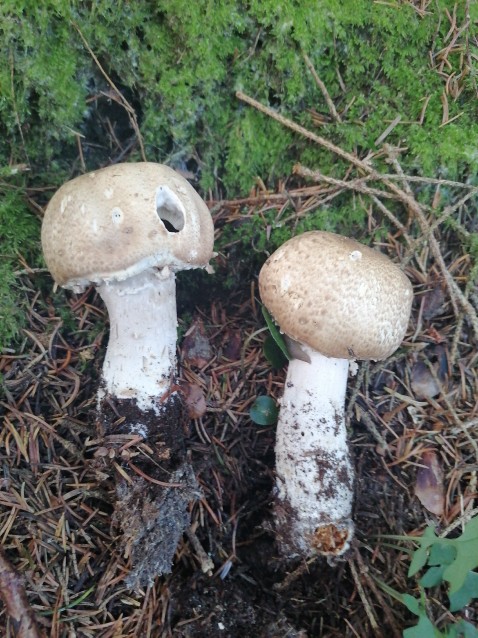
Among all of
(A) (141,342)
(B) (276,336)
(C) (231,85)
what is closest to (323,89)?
(C) (231,85)

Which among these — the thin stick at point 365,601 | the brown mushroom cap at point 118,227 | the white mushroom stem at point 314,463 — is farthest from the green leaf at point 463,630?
the brown mushroom cap at point 118,227

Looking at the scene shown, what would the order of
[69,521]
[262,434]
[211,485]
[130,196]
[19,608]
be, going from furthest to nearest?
1. [262,434]
2. [211,485]
3. [69,521]
4. [130,196]
5. [19,608]

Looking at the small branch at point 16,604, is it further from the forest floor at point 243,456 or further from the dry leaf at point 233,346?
the dry leaf at point 233,346

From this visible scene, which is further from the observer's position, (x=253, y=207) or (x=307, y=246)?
(x=253, y=207)

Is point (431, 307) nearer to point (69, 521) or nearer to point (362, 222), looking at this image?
point (362, 222)

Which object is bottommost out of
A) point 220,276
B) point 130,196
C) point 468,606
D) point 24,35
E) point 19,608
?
point 468,606

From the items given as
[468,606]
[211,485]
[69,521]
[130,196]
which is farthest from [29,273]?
[468,606]

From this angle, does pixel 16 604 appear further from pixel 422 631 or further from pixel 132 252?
pixel 422 631
